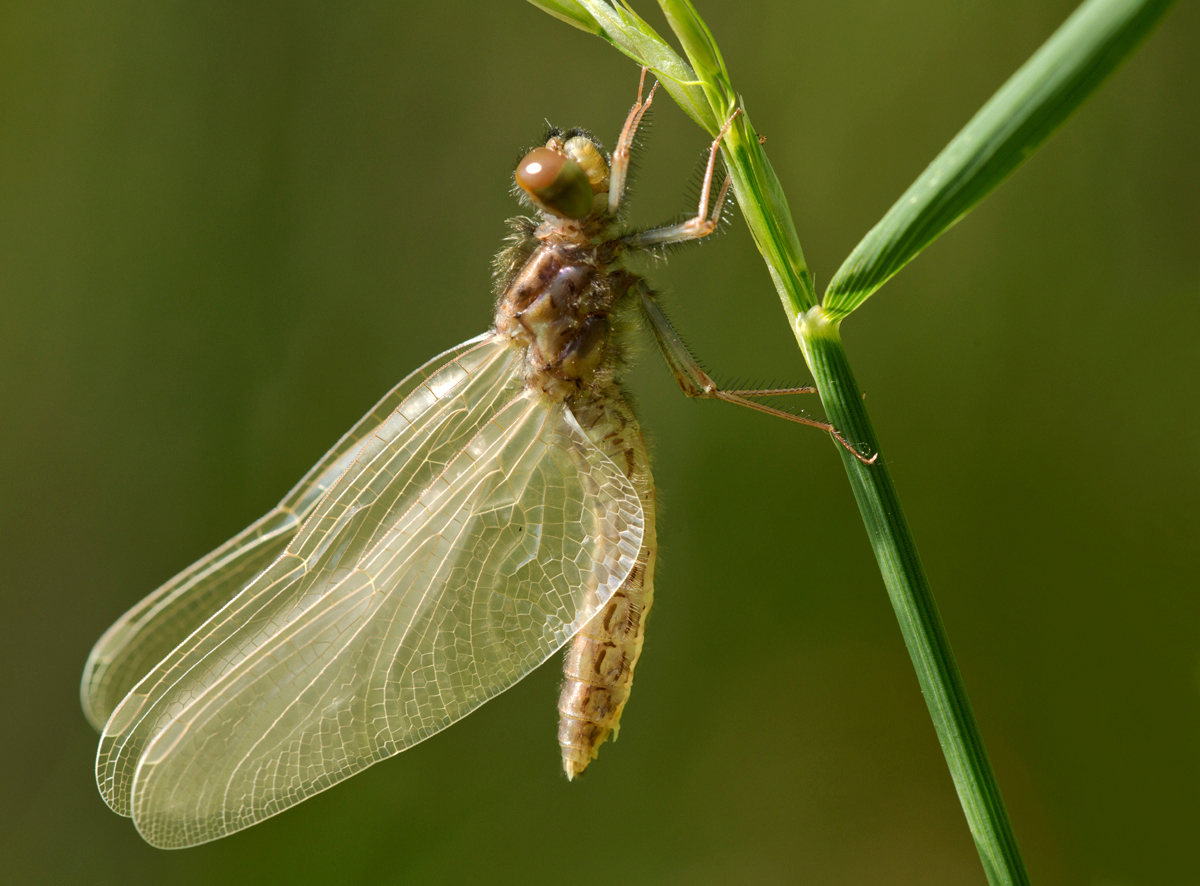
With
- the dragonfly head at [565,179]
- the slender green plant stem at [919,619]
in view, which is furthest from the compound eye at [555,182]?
the slender green plant stem at [919,619]

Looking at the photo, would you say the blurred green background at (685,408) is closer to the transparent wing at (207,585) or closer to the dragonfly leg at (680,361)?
the dragonfly leg at (680,361)

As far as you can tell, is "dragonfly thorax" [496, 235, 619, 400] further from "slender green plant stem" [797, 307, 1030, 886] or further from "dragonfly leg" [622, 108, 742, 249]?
"slender green plant stem" [797, 307, 1030, 886]

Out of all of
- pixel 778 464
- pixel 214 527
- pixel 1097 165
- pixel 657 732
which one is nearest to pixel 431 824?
pixel 657 732

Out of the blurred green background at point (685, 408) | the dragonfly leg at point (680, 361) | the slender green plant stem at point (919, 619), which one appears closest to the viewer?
the slender green plant stem at point (919, 619)

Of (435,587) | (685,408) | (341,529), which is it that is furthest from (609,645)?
(685,408)

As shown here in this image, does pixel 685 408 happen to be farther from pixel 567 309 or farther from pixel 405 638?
pixel 405 638

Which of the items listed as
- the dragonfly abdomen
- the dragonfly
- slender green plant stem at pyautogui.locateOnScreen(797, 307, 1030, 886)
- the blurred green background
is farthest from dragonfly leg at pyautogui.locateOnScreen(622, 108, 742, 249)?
the blurred green background
